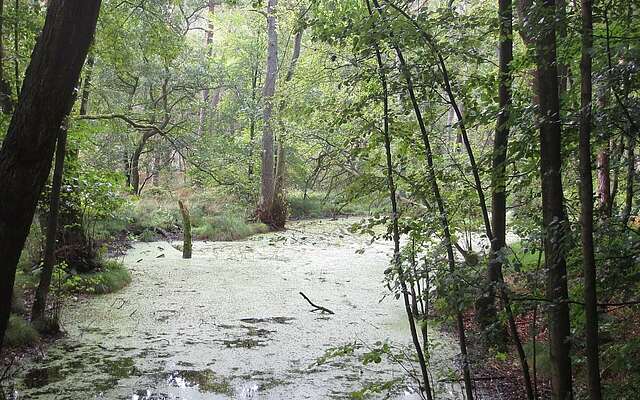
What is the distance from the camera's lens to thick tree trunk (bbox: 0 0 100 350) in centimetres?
229

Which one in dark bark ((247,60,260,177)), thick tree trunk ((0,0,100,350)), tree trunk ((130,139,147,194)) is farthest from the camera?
dark bark ((247,60,260,177))

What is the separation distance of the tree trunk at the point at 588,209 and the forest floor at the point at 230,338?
90 centimetres

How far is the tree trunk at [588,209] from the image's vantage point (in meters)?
1.60

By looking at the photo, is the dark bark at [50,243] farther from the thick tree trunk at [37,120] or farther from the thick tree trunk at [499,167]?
the thick tree trunk at [499,167]

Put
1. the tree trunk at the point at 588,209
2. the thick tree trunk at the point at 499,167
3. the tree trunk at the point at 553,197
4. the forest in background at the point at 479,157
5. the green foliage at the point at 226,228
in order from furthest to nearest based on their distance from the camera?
the green foliage at the point at 226,228 < the thick tree trunk at the point at 499,167 < the tree trunk at the point at 553,197 < the forest in background at the point at 479,157 < the tree trunk at the point at 588,209

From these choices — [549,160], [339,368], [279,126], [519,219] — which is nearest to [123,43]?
[339,368]

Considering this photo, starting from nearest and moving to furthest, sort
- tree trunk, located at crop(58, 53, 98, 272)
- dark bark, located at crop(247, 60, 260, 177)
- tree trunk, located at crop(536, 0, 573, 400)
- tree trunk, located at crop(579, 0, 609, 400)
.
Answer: tree trunk, located at crop(579, 0, 609, 400) → tree trunk, located at crop(536, 0, 573, 400) → tree trunk, located at crop(58, 53, 98, 272) → dark bark, located at crop(247, 60, 260, 177)

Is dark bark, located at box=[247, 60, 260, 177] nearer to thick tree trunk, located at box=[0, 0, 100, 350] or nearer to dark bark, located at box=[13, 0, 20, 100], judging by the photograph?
dark bark, located at box=[13, 0, 20, 100]

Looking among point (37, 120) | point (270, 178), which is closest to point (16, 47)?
point (37, 120)

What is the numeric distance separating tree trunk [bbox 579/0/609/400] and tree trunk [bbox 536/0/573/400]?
248 mm

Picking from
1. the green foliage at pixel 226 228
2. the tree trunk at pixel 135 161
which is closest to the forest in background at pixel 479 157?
the green foliage at pixel 226 228

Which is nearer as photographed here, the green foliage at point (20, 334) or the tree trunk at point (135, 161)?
the green foliage at point (20, 334)

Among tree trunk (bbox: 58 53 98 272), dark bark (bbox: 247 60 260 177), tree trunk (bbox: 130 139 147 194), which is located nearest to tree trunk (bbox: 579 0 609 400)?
tree trunk (bbox: 58 53 98 272)

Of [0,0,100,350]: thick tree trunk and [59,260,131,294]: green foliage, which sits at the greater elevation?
[0,0,100,350]: thick tree trunk
